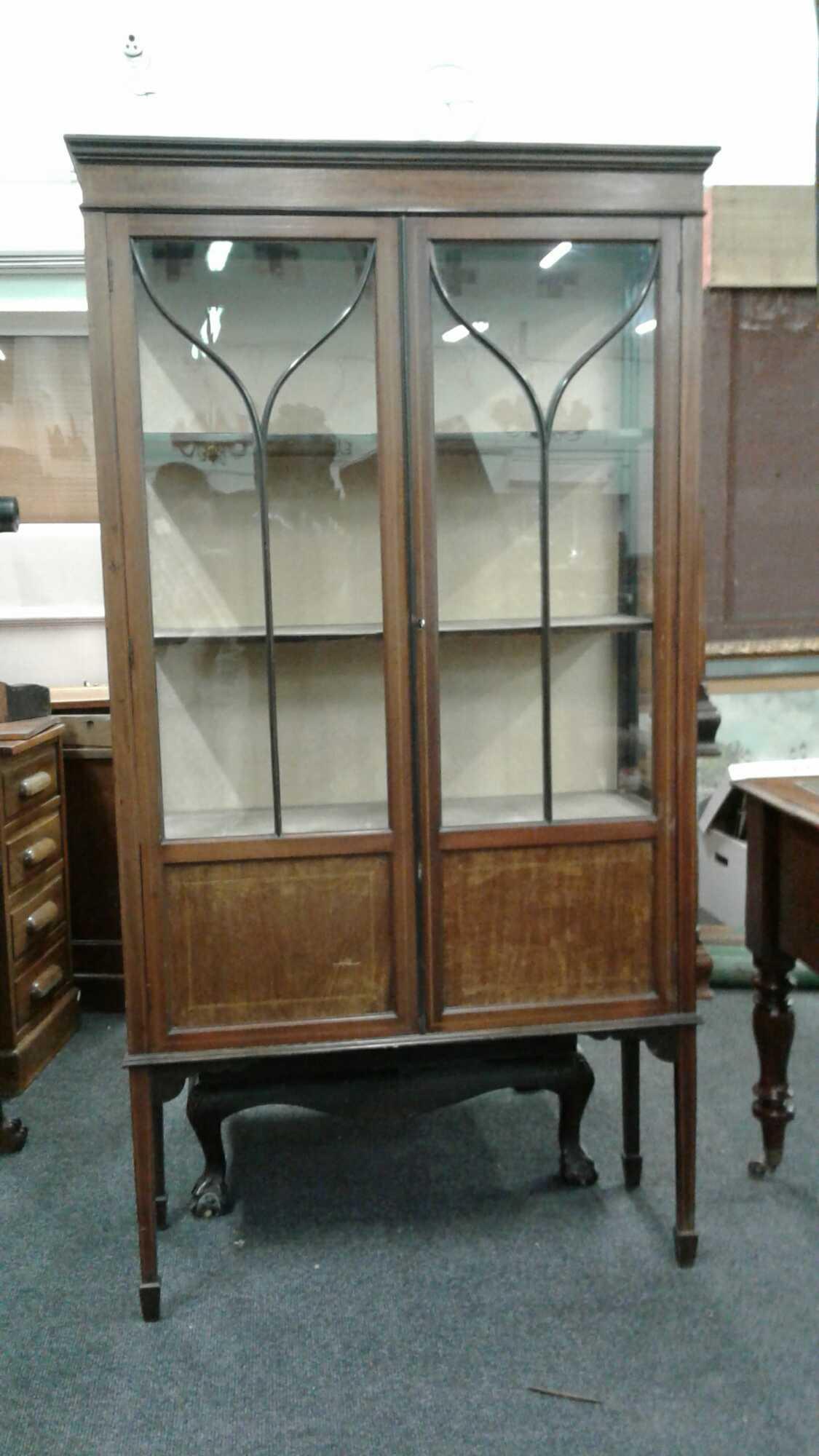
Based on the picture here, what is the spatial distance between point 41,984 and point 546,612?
1.66 m

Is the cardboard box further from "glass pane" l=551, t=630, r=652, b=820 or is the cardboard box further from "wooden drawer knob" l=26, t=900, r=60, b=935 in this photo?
"wooden drawer knob" l=26, t=900, r=60, b=935

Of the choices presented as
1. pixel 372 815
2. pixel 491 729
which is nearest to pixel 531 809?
pixel 491 729

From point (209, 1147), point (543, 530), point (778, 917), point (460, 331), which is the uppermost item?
point (460, 331)

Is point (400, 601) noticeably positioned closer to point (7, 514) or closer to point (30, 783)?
point (7, 514)

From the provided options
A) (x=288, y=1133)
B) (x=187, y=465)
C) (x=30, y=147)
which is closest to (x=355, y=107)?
(x=30, y=147)

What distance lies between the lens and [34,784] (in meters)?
2.53

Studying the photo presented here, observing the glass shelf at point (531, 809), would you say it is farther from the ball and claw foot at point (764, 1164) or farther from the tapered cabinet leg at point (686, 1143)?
the ball and claw foot at point (764, 1164)

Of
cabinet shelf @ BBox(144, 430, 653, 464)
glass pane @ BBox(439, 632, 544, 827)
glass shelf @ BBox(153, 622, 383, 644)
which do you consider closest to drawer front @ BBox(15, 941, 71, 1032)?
glass shelf @ BBox(153, 622, 383, 644)

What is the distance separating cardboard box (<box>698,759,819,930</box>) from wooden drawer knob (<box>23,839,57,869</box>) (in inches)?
74.4

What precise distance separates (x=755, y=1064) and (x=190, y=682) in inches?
67.8

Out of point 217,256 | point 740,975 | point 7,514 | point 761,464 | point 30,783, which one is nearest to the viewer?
point 217,256

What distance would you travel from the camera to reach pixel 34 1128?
2.31 metres

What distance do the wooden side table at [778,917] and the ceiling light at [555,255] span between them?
0.99 m

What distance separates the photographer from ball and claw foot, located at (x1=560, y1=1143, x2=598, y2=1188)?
2020 mm
